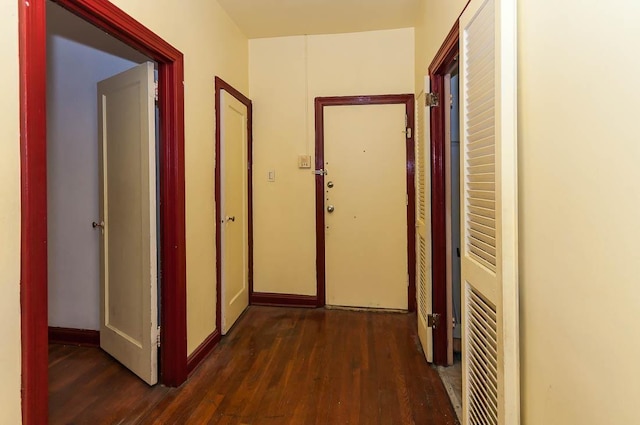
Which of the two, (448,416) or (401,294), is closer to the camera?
(448,416)

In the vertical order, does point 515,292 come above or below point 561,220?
below

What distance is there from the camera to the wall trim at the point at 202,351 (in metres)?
2.09

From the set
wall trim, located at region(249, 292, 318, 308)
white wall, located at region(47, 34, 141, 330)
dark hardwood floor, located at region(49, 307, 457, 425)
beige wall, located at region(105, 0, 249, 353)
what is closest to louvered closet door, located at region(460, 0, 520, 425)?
dark hardwood floor, located at region(49, 307, 457, 425)

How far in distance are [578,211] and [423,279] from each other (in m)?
1.66

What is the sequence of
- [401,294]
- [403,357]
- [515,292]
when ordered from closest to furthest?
[515,292] → [403,357] → [401,294]

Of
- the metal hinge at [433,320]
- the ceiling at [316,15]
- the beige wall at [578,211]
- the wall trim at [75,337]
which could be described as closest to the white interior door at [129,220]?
the wall trim at [75,337]

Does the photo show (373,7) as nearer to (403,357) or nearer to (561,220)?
(561,220)

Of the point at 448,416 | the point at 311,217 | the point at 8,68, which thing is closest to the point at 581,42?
the point at 8,68

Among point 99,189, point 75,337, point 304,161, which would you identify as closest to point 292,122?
point 304,161

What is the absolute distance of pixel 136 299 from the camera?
6.68ft

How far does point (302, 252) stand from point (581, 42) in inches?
107

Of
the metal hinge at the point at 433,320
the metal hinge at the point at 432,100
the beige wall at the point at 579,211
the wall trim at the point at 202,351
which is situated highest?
the metal hinge at the point at 432,100

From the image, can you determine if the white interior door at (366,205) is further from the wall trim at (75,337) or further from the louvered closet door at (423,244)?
the wall trim at (75,337)

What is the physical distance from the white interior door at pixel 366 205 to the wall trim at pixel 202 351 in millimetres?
1193
